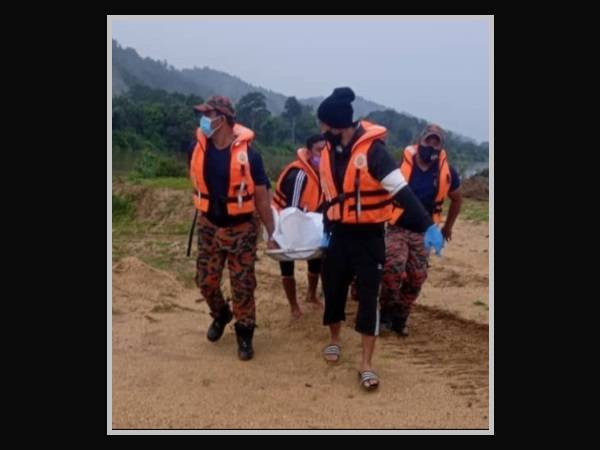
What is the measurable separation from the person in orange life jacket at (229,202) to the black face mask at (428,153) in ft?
4.55

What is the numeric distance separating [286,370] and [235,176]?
5.05ft

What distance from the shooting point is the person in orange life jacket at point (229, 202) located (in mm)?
5207

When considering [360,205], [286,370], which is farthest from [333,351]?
[360,205]

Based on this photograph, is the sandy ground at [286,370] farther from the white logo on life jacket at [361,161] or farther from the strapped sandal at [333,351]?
the white logo on life jacket at [361,161]

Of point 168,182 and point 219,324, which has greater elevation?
point 168,182

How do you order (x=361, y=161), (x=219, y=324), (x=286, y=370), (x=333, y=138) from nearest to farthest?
1. (x=361, y=161)
2. (x=333, y=138)
3. (x=286, y=370)
4. (x=219, y=324)

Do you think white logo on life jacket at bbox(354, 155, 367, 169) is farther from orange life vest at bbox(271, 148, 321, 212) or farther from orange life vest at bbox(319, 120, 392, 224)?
orange life vest at bbox(271, 148, 321, 212)

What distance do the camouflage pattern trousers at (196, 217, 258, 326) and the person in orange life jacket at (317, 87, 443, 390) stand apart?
0.64 meters

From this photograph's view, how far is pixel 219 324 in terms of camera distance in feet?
19.6

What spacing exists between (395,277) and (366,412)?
61.4 inches

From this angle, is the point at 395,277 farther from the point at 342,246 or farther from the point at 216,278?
the point at 216,278

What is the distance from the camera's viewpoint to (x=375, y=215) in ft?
15.7

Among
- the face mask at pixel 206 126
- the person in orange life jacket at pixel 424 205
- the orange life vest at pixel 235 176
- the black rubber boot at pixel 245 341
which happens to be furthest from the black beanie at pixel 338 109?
the black rubber boot at pixel 245 341

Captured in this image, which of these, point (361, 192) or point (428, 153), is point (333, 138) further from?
point (428, 153)
